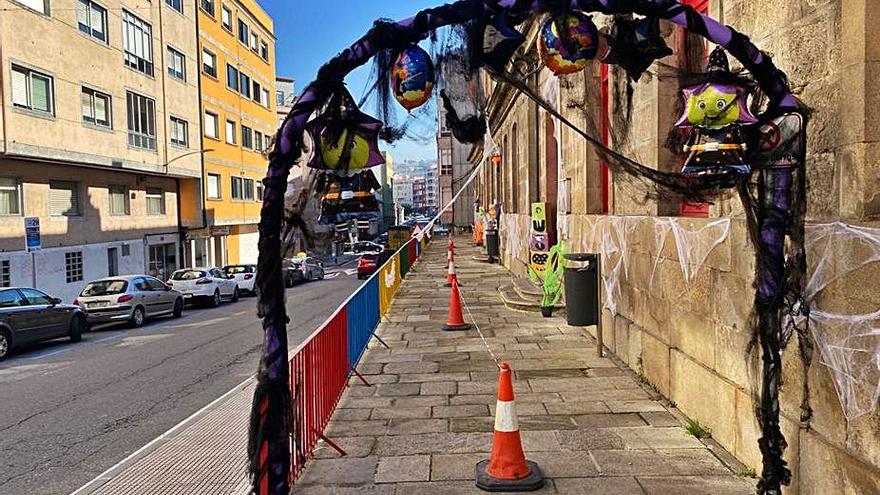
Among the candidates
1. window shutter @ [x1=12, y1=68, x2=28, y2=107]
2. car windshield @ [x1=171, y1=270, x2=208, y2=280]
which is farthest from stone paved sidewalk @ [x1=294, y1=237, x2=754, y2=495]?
window shutter @ [x1=12, y1=68, x2=28, y2=107]

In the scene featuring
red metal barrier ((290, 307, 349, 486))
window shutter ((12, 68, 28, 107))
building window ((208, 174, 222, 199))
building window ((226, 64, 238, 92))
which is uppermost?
building window ((226, 64, 238, 92))

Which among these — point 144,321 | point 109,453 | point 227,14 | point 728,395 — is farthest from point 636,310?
point 227,14


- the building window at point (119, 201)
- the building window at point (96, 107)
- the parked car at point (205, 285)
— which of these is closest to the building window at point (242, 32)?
the building window at point (119, 201)

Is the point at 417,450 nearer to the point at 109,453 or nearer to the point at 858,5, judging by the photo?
the point at 109,453

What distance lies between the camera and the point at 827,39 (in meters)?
4.24

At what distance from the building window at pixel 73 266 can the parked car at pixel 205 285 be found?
3350 millimetres

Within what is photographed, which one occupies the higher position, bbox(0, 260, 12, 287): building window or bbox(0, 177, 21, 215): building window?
bbox(0, 177, 21, 215): building window

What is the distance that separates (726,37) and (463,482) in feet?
12.3

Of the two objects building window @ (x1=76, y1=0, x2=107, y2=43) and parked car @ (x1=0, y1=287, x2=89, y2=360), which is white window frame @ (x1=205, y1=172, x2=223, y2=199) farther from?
parked car @ (x1=0, y1=287, x2=89, y2=360)

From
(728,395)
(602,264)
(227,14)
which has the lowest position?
(728,395)

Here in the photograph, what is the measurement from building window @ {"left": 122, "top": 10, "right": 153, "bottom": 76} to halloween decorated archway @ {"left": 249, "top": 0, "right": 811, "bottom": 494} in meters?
28.4

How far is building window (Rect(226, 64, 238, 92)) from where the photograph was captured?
40.8m

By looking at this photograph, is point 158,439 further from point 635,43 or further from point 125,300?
point 125,300

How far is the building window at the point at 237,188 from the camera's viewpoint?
1638 inches
